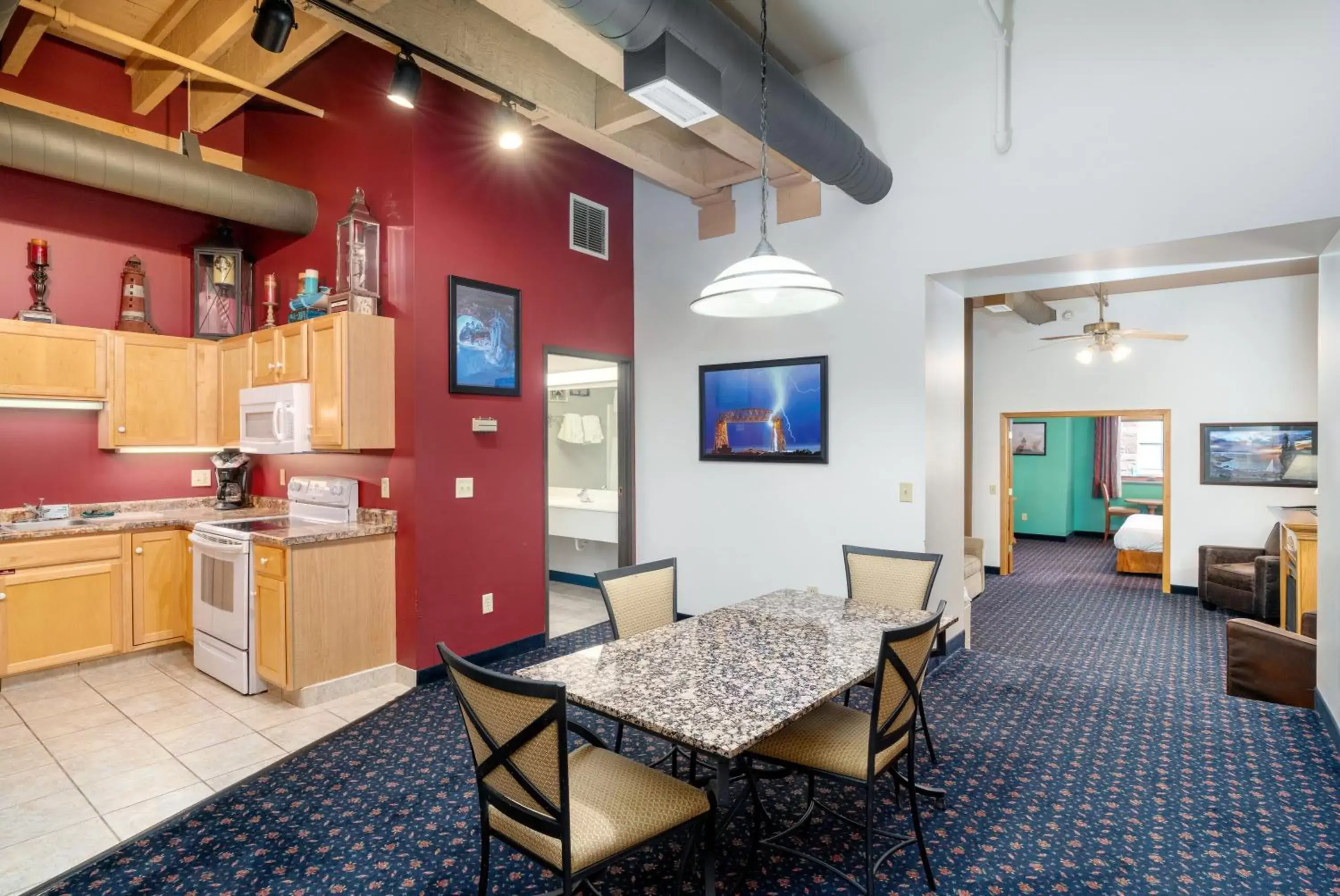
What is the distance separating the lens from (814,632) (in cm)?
257

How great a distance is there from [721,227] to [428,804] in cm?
386

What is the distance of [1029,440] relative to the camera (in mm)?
10727

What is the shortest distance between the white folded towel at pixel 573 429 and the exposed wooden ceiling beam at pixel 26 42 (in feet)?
14.0

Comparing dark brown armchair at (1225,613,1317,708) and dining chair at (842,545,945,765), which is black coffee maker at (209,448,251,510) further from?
dark brown armchair at (1225,613,1317,708)

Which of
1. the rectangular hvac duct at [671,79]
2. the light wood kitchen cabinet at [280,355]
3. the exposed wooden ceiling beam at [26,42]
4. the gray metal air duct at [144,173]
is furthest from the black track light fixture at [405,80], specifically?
the exposed wooden ceiling beam at [26,42]

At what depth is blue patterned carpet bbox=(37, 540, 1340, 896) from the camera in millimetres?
2188

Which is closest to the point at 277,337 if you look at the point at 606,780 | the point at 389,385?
the point at 389,385

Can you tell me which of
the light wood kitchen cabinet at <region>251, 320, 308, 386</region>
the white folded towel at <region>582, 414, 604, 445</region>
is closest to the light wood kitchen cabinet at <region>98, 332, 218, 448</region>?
the light wood kitchen cabinet at <region>251, 320, 308, 386</region>

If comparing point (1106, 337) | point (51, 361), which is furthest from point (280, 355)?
point (1106, 337)

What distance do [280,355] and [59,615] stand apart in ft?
6.31

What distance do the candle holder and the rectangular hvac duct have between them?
400cm

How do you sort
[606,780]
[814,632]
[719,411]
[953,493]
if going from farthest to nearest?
[719,411], [953,493], [814,632], [606,780]

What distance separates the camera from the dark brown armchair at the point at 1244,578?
556 cm

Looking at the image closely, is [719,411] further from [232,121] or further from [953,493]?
[232,121]
